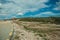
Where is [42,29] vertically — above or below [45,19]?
below

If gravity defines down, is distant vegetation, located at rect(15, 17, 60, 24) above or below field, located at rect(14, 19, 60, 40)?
above

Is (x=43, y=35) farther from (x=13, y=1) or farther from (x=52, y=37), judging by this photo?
(x=13, y=1)

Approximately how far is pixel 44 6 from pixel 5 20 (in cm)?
73

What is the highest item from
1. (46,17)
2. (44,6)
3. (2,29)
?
(44,6)

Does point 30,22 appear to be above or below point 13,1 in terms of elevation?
below

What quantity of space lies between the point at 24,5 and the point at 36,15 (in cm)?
28

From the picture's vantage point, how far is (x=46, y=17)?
2781 mm

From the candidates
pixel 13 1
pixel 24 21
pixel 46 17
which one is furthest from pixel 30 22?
pixel 13 1

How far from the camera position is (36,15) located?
281 centimetres

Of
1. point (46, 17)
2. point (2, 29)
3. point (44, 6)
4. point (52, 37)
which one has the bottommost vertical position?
point (52, 37)

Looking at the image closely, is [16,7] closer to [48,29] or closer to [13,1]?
[13,1]

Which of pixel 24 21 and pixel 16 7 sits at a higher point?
pixel 16 7

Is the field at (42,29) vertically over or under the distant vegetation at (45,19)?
under

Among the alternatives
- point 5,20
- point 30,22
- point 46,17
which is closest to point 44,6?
point 46,17
